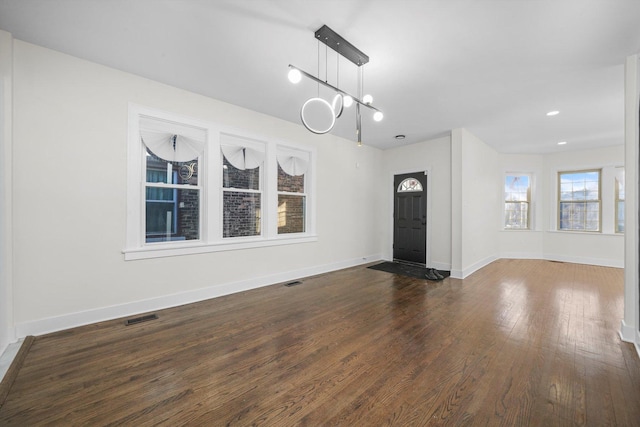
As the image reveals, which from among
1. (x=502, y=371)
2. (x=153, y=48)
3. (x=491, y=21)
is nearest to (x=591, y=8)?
(x=491, y=21)

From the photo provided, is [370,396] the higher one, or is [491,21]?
[491,21]

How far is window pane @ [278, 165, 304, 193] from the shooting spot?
462cm

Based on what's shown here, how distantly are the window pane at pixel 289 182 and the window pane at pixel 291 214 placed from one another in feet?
0.42

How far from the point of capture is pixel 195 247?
3.54 metres

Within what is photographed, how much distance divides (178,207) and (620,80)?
5.66 metres

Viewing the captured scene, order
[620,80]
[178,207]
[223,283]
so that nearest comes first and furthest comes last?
[620,80]
[178,207]
[223,283]

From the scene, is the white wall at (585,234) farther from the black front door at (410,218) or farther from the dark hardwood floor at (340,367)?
the black front door at (410,218)

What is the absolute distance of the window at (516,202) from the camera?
7055mm

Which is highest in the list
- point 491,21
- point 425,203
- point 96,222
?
point 491,21

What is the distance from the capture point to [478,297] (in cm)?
381

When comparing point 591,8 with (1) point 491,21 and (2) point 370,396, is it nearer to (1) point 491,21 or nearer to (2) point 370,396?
(1) point 491,21

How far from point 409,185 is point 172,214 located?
4911mm

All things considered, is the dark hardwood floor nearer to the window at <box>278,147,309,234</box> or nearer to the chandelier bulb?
the window at <box>278,147,309,234</box>

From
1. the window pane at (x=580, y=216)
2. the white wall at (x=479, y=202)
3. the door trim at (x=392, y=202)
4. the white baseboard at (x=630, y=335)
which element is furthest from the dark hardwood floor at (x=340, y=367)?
the window pane at (x=580, y=216)
